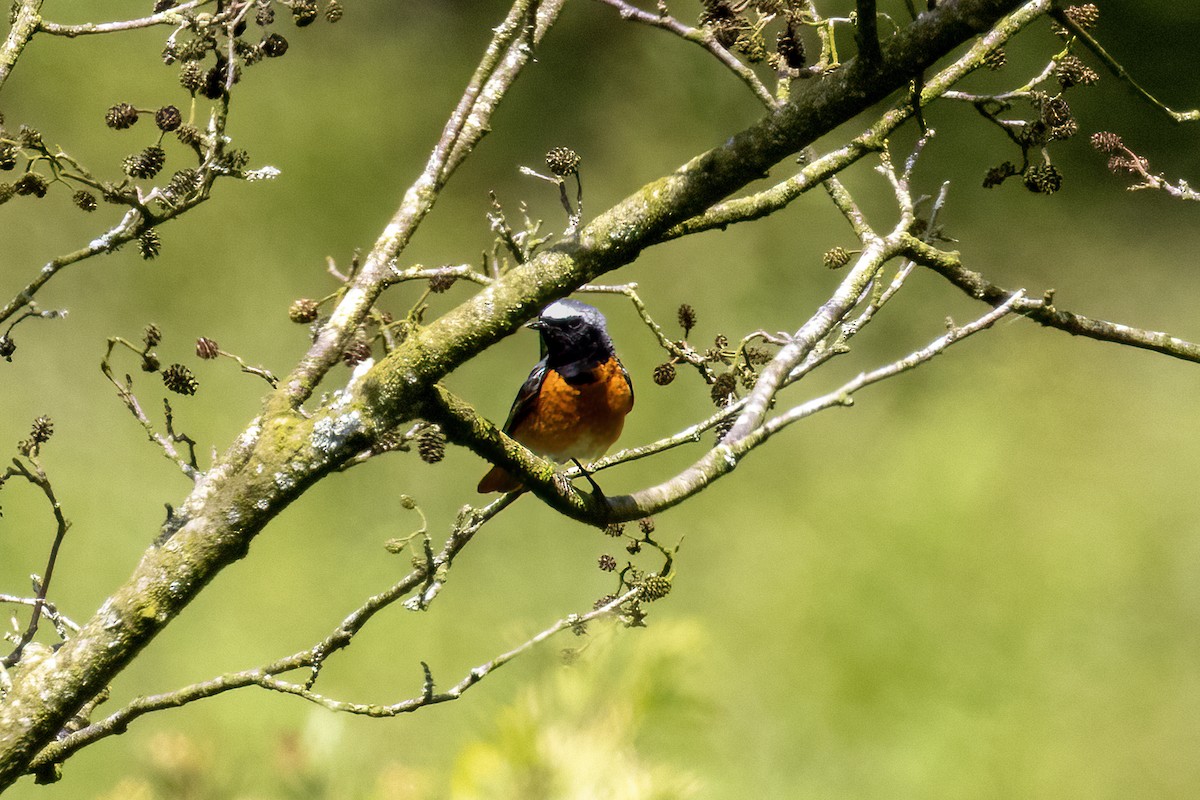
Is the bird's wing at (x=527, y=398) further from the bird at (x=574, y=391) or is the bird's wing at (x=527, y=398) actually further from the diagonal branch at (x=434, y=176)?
the diagonal branch at (x=434, y=176)

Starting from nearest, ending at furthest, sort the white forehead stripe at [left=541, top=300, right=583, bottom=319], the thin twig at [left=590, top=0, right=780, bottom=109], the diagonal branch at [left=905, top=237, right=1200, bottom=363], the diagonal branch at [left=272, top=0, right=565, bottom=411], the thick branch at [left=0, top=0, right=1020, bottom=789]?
the thick branch at [left=0, top=0, right=1020, bottom=789], the diagonal branch at [left=272, top=0, right=565, bottom=411], the thin twig at [left=590, top=0, right=780, bottom=109], the diagonal branch at [left=905, top=237, right=1200, bottom=363], the white forehead stripe at [left=541, top=300, right=583, bottom=319]

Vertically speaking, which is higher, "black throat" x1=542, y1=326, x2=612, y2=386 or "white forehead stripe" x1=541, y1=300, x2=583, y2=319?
"white forehead stripe" x1=541, y1=300, x2=583, y2=319

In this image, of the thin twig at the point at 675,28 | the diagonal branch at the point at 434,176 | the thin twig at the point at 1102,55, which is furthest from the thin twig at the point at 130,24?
the thin twig at the point at 1102,55

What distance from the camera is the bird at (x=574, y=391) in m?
2.61

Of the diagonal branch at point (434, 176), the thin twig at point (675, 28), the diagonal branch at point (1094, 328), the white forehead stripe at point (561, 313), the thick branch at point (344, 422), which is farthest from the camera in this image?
the white forehead stripe at point (561, 313)

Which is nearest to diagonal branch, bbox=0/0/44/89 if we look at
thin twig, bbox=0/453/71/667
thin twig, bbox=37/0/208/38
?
thin twig, bbox=37/0/208/38

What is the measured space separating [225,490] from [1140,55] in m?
3.69

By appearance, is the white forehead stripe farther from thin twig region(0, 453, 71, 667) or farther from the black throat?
thin twig region(0, 453, 71, 667)

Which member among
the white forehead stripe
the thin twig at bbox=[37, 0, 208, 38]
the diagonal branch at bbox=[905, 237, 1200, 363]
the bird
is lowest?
the diagonal branch at bbox=[905, 237, 1200, 363]

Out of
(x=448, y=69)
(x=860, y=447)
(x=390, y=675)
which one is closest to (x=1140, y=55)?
(x=860, y=447)

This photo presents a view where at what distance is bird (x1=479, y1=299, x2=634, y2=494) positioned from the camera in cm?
261

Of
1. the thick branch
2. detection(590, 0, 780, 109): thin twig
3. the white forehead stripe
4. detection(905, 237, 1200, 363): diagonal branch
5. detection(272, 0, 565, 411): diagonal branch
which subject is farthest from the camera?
the white forehead stripe

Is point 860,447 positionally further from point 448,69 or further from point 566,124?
point 448,69

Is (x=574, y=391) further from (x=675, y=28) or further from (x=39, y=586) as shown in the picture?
(x=39, y=586)
